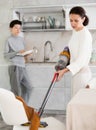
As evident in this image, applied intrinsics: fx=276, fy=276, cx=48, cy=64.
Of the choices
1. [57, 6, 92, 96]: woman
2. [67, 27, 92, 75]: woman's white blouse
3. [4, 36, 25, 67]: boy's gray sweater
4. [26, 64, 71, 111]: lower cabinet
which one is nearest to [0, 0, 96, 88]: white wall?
[4, 36, 25, 67]: boy's gray sweater

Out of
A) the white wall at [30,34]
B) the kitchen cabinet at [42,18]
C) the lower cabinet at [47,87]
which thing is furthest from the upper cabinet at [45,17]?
the lower cabinet at [47,87]

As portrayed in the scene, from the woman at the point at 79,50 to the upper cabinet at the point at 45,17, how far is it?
1861 mm

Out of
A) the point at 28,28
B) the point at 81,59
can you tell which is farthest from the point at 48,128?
the point at 28,28

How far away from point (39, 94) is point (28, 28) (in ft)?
3.85

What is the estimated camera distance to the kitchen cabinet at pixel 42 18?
4703 mm

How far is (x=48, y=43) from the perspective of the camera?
192 inches

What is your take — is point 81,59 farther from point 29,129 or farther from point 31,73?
point 31,73

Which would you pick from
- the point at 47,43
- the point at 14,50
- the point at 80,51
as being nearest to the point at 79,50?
the point at 80,51

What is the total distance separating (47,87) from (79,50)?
78.6 inches

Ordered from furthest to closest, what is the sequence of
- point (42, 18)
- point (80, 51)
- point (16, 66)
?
point (42, 18) → point (16, 66) → point (80, 51)

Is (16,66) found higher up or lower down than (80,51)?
lower down

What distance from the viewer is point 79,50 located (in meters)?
2.57

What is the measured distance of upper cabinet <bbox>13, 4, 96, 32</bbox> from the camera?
4598 millimetres

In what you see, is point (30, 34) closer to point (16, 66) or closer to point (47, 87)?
point (16, 66)
